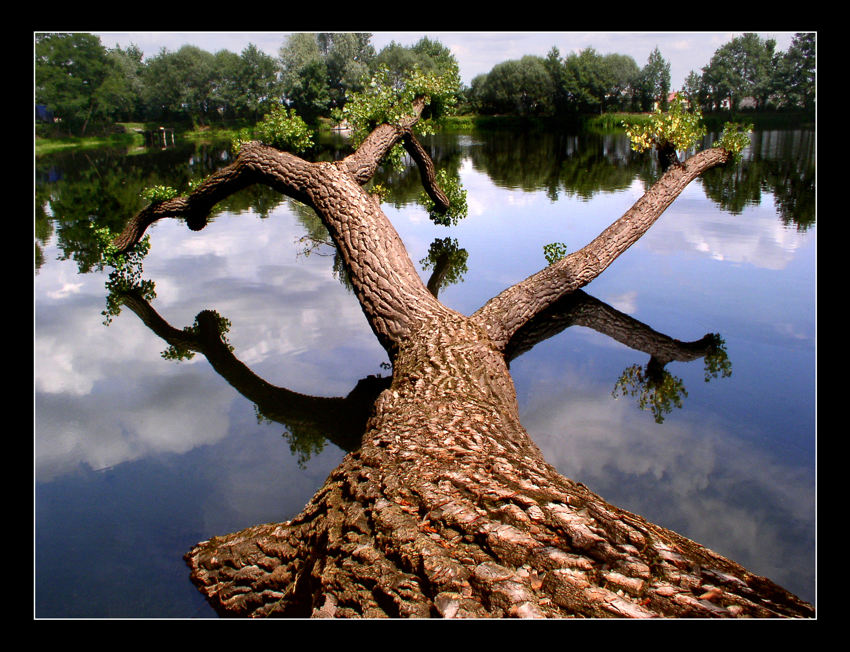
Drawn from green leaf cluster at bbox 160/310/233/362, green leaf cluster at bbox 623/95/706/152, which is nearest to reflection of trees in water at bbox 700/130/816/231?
green leaf cluster at bbox 623/95/706/152

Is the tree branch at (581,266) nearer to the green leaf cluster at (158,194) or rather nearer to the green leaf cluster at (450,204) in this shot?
the green leaf cluster at (450,204)

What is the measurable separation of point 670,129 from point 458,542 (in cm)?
816

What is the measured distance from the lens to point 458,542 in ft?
6.93

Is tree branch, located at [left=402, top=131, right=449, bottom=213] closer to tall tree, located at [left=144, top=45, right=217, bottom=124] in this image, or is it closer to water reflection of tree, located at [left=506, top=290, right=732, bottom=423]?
water reflection of tree, located at [left=506, top=290, right=732, bottom=423]

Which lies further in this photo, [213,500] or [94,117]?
[94,117]

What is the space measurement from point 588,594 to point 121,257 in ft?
30.4

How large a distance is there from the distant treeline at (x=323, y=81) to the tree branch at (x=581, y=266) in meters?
17.4

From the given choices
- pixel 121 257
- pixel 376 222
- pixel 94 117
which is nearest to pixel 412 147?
pixel 376 222

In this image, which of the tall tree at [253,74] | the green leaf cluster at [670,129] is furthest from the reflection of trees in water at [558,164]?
the tall tree at [253,74]

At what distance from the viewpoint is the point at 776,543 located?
3.37 meters

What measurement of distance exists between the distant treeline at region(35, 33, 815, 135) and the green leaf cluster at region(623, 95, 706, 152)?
16.7m

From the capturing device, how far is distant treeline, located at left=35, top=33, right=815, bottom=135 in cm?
2800

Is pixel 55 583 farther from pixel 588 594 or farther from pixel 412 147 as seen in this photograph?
pixel 412 147

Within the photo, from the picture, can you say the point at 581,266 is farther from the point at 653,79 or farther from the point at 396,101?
the point at 653,79
